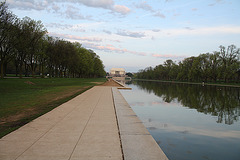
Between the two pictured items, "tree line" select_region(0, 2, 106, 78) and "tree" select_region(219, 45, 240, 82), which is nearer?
"tree line" select_region(0, 2, 106, 78)

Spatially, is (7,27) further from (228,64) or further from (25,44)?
(228,64)

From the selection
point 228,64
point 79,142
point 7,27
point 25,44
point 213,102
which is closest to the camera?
point 79,142

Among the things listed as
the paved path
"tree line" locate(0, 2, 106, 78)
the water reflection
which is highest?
"tree line" locate(0, 2, 106, 78)

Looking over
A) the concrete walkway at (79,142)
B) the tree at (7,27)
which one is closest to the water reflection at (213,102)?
the concrete walkway at (79,142)

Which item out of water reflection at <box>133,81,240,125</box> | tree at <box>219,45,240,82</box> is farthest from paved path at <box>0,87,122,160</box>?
tree at <box>219,45,240,82</box>

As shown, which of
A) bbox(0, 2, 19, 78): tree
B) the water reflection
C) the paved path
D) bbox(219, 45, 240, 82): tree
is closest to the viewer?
the paved path

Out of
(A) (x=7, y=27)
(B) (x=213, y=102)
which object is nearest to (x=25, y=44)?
(A) (x=7, y=27)

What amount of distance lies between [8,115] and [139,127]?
6765mm

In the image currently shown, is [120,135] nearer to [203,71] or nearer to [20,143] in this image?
[20,143]

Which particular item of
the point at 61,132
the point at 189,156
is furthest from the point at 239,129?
the point at 61,132

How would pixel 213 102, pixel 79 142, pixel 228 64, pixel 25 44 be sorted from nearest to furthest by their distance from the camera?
pixel 79 142 < pixel 213 102 < pixel 25 44 < pixel 228 64

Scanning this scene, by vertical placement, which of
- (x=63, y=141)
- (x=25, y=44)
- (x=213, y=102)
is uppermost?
(x=25, y=44)

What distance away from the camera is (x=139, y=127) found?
7.66m

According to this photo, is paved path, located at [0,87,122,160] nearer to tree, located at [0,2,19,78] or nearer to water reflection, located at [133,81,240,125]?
water reflection, located at [133,81,240,125]
